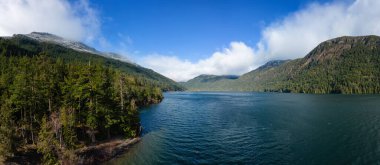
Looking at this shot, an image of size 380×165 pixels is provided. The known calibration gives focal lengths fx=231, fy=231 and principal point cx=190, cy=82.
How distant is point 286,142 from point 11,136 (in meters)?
57.6

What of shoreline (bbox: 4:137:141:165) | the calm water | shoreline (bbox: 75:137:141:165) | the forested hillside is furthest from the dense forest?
the calm water

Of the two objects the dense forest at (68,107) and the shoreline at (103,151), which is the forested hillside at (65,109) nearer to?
the dense forest at (68,107)

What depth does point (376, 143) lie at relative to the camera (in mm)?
55406

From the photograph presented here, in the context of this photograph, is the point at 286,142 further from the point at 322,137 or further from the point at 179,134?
the point at 179,134

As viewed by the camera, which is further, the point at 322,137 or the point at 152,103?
the point at 152,103

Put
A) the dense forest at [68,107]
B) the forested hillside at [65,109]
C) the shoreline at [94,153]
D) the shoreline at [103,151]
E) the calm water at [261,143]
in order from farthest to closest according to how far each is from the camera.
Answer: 1. the dense forest at [68,107]
2. the calm water at [261,143]
3. the forested hillside at [65,109]
4. the shoreline at [103,151]
5. the shoreline at [94,153]

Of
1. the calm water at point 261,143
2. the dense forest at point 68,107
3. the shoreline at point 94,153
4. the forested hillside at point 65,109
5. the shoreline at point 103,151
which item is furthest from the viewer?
the dense forest at point 68,107

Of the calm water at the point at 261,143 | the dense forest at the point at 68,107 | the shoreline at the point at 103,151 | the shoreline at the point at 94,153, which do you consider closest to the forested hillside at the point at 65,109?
the dense forest at the point at 68,107

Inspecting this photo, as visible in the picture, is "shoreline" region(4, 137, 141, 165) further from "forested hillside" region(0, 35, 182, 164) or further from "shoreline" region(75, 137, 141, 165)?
"forested hillside" region(0, 35, 182, 164)

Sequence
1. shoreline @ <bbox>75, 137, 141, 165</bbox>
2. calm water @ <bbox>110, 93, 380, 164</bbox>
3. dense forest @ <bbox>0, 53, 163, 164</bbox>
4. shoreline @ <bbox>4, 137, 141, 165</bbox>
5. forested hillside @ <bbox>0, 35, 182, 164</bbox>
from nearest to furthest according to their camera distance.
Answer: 1. shoreline @ <bbox>4, 137, 141, 165</bbox>
2. shoreline @ <bbox>75, 137, 141, 165</bbox>
3. forested hillside @ <bbox>0, 35, 182, 164</bbox>
4. calm water @ <bbox>110, 93, 380, 164</bbox>
5. dense forest @ <bbox>0, 53, 163, 164</bbox>

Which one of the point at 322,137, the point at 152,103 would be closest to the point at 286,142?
the point at 322,137

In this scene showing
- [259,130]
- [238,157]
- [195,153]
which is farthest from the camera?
[259,130]

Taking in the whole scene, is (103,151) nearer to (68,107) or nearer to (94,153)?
(94,153)

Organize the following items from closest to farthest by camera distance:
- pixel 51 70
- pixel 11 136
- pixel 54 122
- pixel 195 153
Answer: pixel 11 136, pixel 54 122, pixel 195 153, pixel 51 70
